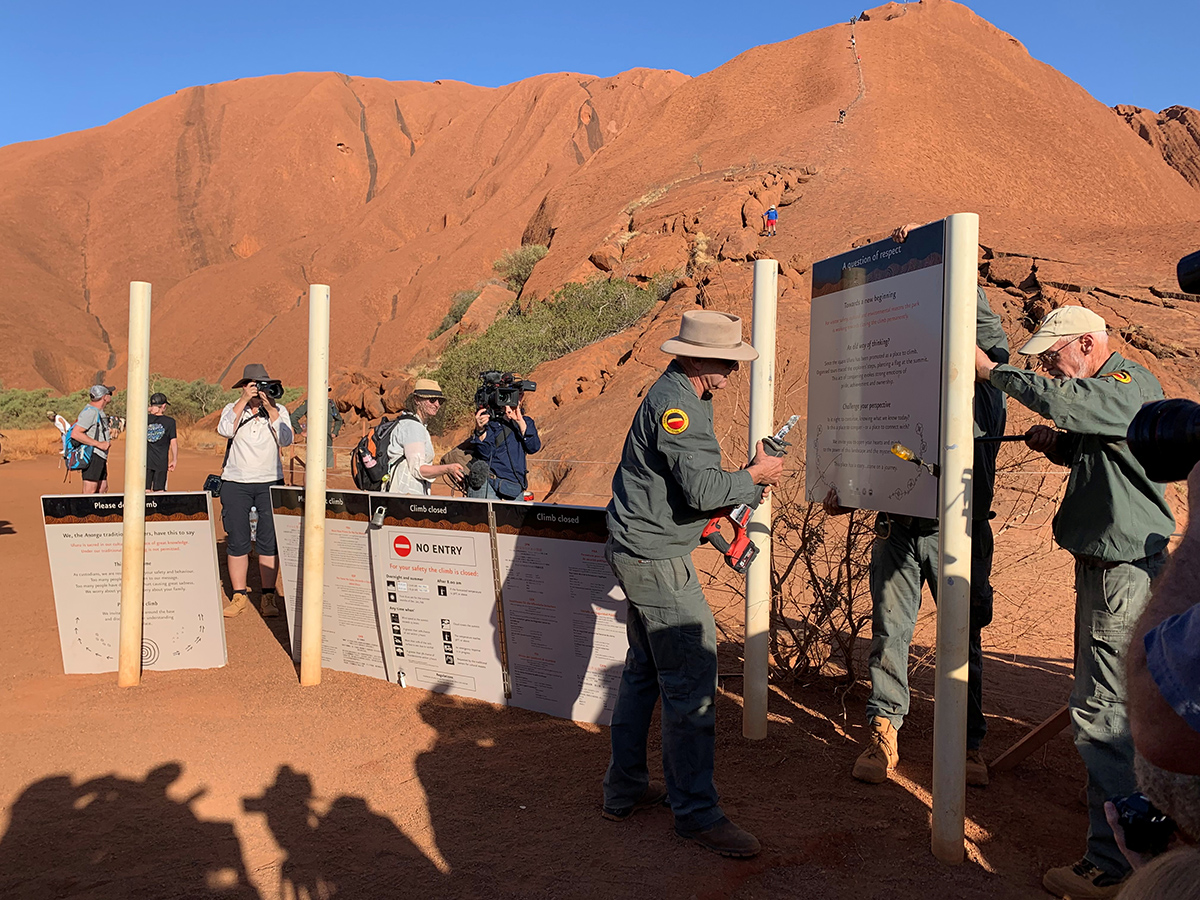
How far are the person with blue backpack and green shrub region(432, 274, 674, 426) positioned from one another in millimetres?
11864

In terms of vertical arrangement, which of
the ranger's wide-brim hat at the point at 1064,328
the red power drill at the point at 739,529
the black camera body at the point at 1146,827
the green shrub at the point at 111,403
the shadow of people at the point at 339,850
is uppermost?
the green shrub at the point at 111,403

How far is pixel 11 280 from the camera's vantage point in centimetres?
5306

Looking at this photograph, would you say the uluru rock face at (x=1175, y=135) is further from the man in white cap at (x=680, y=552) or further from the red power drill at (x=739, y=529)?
the man in white cap at (x=680, y=552)

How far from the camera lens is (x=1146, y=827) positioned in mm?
1250

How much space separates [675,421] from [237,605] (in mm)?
5075

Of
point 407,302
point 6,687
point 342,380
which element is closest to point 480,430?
point 6,687

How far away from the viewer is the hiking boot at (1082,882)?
2861mm

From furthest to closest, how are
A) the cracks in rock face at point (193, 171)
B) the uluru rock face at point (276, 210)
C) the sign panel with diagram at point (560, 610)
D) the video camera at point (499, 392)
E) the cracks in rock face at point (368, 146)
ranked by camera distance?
1. the cracks in rock face at point (368, 146)
2. the cracks in rock face at point (193, 171)
3. the uluru rock face at point (276, 210)
4. the video camera at point (499, 392)
5. the sign panel with diagram at point (560, 610)

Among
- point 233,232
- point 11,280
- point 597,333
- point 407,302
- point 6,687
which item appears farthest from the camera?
point 233,232

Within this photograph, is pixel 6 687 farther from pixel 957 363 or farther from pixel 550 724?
pixel 957 363

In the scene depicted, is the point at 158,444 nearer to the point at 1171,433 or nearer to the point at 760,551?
the point at 760,551

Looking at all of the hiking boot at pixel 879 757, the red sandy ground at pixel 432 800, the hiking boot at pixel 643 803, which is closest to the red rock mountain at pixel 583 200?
the hiking boot at pixel 879 757

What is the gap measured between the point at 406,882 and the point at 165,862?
944mm

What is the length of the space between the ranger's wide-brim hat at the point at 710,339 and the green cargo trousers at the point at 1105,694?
4.92 ft
